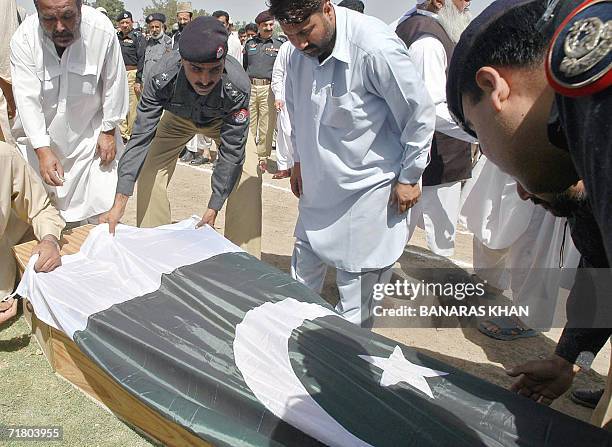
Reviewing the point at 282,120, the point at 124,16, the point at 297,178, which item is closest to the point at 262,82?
the point at 282,120

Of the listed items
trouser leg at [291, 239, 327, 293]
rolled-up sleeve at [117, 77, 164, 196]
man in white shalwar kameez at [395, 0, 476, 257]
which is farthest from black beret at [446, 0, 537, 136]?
rolled-up sleeve at [117, 77, 164, 196]

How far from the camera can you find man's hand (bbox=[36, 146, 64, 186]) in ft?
9.96

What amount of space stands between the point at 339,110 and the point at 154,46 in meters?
5.93

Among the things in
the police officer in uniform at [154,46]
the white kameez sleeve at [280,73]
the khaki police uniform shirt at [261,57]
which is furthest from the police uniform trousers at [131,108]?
the white kameez sleeve at [280,73]

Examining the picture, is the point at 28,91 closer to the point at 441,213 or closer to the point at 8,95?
the point at 8,95

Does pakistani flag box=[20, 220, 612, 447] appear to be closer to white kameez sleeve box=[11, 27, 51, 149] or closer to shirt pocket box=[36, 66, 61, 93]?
white kameez sleeve box=[11, 27, 51, 149]

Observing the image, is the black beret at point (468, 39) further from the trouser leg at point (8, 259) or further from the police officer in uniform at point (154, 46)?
the police officer in uniform at point (154, 46)

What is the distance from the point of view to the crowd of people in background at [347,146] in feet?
3.00

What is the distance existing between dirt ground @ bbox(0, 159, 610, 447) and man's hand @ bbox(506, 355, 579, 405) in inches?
30.1

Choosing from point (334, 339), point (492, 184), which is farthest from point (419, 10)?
point (334, 339)

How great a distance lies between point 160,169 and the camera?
138 inches

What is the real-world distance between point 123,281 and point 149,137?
98cm

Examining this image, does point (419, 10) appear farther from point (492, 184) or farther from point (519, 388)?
point (519, 388)

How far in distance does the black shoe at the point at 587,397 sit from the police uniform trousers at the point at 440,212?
1039mm
